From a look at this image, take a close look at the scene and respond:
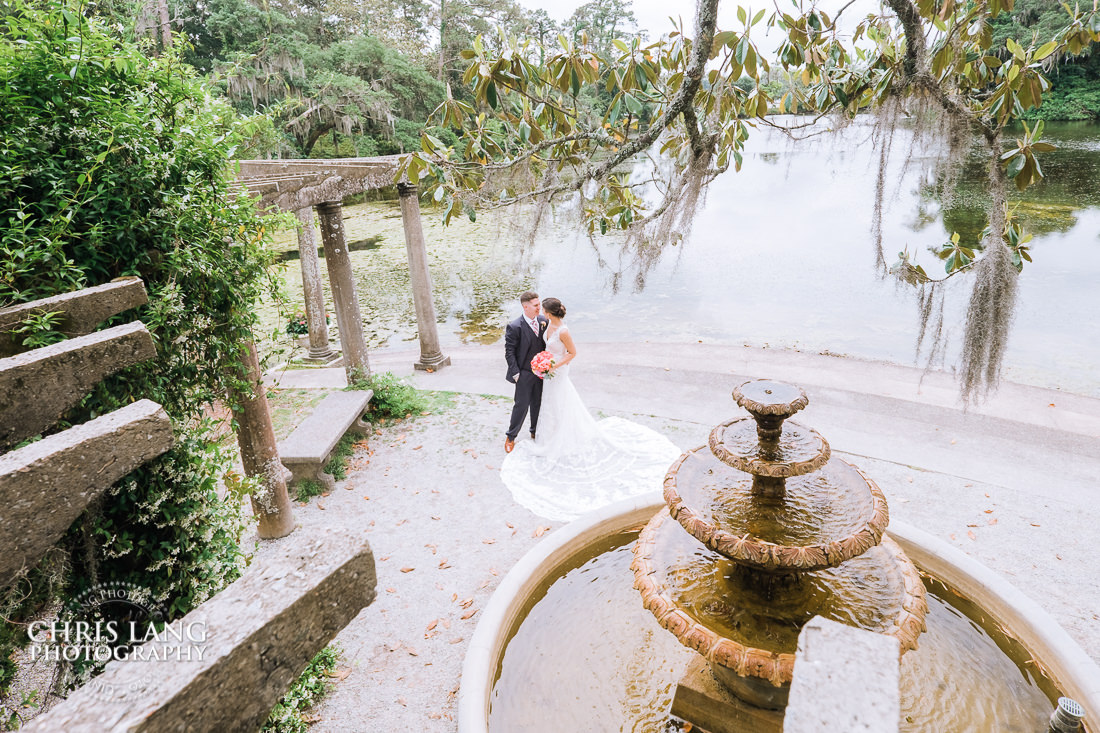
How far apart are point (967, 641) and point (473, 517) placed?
4.11 m

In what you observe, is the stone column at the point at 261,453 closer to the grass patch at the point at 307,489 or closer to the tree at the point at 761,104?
the grass patch at the point at 307,489

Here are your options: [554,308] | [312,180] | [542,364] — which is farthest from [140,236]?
[542,364]

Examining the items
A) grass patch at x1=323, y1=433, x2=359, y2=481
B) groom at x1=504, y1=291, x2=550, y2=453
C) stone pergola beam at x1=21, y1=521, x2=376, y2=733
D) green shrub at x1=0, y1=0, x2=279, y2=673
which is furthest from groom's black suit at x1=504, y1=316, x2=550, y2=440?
stone pergola beam at x1=21, y1=521, x2=376, y2=733

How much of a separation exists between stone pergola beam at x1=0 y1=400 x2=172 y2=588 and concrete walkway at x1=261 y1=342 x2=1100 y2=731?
10.00ft

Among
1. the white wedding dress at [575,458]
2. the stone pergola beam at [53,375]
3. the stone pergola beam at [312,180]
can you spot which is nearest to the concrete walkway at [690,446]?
the white wedding dress at [575,458]

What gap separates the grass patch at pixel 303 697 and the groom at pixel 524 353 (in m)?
3.31

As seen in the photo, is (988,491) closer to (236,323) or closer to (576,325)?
(236,323)

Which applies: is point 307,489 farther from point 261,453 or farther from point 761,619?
point 761,619

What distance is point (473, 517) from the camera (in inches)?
221

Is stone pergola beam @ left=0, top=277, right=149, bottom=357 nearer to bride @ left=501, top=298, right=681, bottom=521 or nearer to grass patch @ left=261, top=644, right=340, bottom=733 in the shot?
grass patch @ left=261, top=644, right=340, bottom=733

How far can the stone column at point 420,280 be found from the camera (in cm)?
888

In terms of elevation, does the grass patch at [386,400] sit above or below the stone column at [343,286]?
below

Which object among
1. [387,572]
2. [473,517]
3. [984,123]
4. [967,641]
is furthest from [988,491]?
[387,572]

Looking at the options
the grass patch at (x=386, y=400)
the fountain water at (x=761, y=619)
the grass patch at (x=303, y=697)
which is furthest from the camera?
the grass patch at (x=386, y=400)
